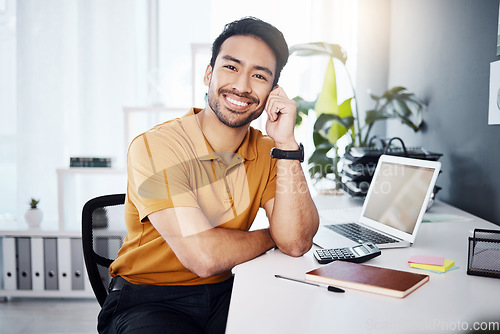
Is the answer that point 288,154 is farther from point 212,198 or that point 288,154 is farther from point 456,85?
point 456,85

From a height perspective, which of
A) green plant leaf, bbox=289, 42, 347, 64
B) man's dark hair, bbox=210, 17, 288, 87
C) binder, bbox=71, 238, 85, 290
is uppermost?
green plant leaf, bbox=289, 42, 347, 64

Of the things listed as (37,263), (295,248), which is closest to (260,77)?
(295,248)

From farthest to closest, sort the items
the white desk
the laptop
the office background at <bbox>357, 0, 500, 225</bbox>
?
the office background at <bbox>357, 0, 500, 225</bbox> → the laptop → the white desk

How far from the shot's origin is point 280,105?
4.70 ft

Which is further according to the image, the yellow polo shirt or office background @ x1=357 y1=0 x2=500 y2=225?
office background @ x1=357 y1=0 x2=500 y2=225

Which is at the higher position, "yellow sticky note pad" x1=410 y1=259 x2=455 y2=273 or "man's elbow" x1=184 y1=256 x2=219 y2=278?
"yellow sticky note pad" x1=410 y1=259 x2=455 y2=273

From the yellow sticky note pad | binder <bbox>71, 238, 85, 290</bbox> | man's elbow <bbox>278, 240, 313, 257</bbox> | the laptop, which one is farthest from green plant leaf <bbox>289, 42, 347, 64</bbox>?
binder <bbox>71, 238, 85, 290</bbox>

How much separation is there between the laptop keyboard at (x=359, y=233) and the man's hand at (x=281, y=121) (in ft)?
1.08

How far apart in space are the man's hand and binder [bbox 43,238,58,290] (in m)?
1.87

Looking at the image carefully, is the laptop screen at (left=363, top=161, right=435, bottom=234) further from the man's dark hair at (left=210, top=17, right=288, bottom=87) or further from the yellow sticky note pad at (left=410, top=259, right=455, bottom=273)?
the man's dark hair at (left=210, top=17, right=288, bottom=87)

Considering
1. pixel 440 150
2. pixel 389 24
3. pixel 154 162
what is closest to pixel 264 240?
pixel 154 162

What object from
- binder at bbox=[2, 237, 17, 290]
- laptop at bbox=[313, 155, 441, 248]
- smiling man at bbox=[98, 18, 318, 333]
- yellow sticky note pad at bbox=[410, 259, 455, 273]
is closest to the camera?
yellow sticky note pad at bbox=[410, 259, 455, 273]

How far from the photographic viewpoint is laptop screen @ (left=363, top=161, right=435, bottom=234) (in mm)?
1366

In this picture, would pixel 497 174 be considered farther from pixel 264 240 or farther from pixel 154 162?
pixel 154 162
